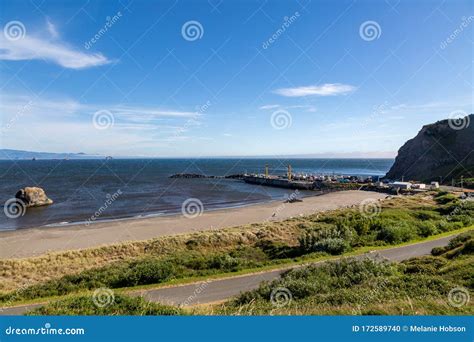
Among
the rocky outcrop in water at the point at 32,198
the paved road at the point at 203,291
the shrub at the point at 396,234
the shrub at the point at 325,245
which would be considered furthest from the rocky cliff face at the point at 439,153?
the rocky outcrop in water at the point at 32,198

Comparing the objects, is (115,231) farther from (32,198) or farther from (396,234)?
(32,198)

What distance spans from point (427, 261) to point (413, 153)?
9522 cm

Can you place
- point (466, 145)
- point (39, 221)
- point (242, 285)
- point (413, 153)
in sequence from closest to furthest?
point (242, 285)
point (39, 221)
point (466, 145)
point (413, 153)

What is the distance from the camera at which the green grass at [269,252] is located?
17.7 metres

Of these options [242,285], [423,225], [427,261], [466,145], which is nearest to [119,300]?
[242,285]

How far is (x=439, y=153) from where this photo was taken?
94188 mm

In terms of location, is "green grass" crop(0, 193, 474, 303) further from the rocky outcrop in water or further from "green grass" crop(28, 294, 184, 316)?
the rocky outcrop in water

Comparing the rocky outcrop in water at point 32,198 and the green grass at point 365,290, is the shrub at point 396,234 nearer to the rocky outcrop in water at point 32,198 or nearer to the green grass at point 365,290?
the green grass at point 365,290

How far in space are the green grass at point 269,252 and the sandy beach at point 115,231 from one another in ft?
30.7

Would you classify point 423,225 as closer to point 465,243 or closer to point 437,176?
point 465,243

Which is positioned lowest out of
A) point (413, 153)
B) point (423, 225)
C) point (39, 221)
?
point (39, 221)

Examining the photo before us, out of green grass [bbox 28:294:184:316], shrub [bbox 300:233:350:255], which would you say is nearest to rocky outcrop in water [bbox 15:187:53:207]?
shrub [bbox 300:233:350:255]

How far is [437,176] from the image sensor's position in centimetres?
8556

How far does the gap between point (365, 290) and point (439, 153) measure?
96.7 metres
